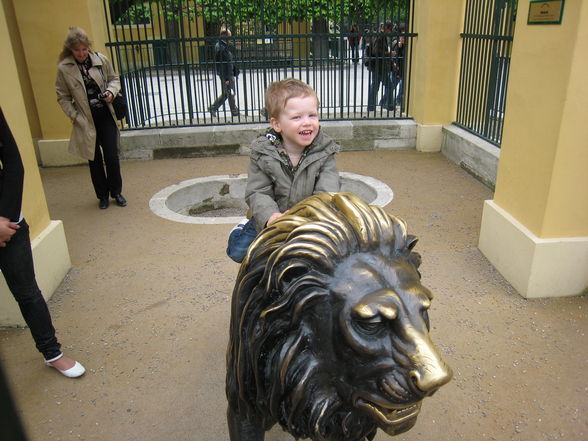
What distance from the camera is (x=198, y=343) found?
11.3ft

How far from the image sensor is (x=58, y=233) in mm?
4223

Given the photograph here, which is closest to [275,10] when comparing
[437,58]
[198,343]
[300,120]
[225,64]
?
[225,64]

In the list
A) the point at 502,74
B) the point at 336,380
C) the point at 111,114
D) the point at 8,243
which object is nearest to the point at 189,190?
the point at 111,114

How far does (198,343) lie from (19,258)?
126 centimetres

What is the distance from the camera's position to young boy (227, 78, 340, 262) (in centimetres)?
224

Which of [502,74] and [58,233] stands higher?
[502,74]

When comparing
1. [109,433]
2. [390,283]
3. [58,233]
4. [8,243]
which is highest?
[390,283]

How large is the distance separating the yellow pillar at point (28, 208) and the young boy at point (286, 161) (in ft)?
7.42

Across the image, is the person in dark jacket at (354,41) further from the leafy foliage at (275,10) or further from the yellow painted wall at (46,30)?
the yellow painted wall at (46,30)

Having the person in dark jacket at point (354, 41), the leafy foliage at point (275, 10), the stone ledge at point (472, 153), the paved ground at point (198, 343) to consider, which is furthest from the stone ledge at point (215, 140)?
the paved ground at point (198, 343)

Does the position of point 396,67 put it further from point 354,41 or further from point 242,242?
point 242,242

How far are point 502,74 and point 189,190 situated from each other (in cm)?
433

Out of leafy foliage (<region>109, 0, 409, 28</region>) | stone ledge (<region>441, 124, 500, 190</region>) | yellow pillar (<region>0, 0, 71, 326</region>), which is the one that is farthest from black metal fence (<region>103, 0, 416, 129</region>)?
yellow pillar (<region>0, 0, 71, 326</region>)

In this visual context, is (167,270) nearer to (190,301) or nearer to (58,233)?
(190,301)
